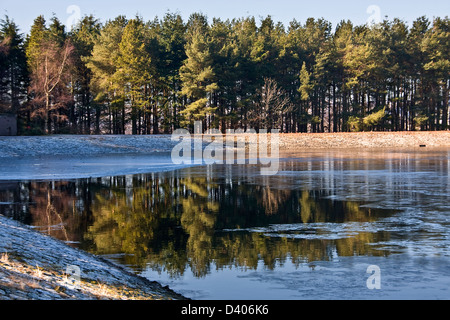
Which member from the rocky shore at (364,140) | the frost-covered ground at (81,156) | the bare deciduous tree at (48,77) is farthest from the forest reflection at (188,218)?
the bare deciduous tree at (48,77)

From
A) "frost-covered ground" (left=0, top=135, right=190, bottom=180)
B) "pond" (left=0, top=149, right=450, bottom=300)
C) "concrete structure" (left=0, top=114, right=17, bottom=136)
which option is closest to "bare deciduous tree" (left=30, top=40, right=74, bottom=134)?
"concrete structure" (left=0, top=114, right=17, bottom=136)

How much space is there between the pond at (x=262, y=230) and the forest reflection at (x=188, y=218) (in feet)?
0.11

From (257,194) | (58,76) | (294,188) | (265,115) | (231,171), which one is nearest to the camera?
(257,194)

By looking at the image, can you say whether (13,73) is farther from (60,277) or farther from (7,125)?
(60,277)

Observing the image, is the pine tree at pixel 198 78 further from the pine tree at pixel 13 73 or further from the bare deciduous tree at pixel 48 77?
the pine tree at pixel 13 73

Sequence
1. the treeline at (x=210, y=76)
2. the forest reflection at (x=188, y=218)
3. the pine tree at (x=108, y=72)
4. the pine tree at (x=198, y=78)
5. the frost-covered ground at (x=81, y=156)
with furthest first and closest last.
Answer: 1. the pine tree at (x=108, y=72)
2. the pine tree at (x=198, y=78)
3. the treeline at (x=210, y=76)
4. the frost-covered ground at (x=81, y=156)
5. the forest reflection at (x=188, y=218)

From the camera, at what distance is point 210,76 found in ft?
247

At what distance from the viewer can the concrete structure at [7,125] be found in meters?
54.2

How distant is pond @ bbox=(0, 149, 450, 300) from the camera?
28.5 ft

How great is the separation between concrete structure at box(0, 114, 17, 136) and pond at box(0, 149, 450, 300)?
103ft
